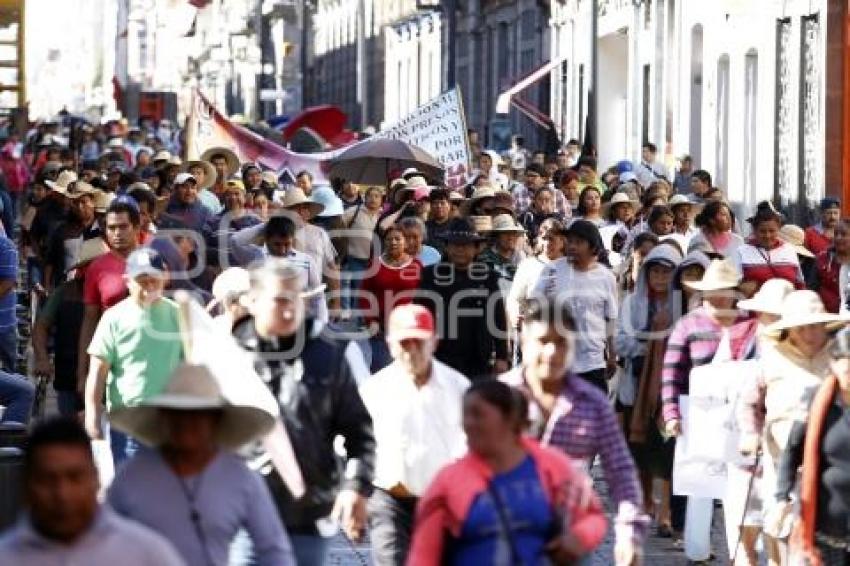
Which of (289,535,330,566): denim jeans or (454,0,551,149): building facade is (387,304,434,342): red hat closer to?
(289,535,330,566): denim jeans

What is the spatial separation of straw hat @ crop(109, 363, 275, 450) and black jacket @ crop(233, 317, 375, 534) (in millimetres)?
1224

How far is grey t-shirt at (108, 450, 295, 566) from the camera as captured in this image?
7.45 meters

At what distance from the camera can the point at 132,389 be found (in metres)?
12.0

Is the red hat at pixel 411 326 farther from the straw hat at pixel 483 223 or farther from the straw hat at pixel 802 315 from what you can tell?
the straw hat at pixel 483 223

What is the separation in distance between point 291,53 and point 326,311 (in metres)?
81.3

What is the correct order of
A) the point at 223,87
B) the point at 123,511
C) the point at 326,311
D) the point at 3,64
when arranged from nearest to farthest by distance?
the point at 123,511 < the point at 326,311 < the point at 3,64 < the point at 223,87

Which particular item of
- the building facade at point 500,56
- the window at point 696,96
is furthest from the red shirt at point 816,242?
the building facade at point 500,56

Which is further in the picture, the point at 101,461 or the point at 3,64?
the point at 3,64

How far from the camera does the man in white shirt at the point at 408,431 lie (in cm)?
991

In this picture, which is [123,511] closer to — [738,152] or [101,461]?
[101,461]

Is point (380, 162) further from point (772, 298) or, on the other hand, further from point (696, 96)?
point (772, 298)

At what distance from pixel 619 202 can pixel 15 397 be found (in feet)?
26.9

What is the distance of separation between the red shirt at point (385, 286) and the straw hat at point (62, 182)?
695 centimetres

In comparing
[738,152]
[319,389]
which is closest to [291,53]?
[738,152]
